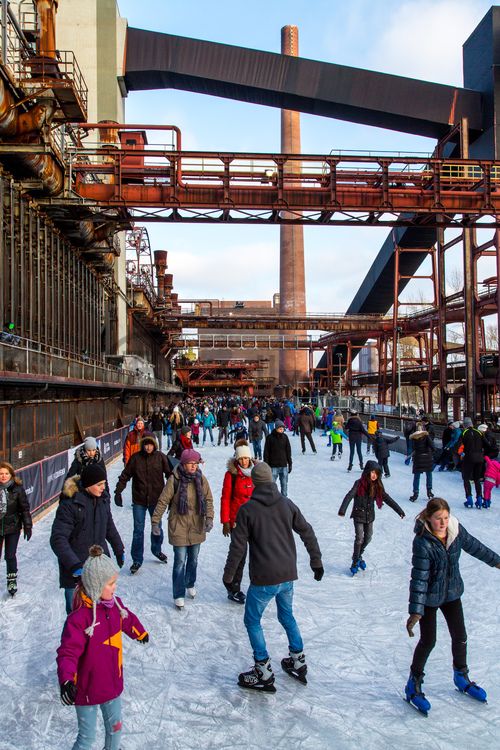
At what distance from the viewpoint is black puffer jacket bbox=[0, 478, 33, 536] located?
18.7 feet

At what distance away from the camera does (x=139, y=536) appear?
6656 mm

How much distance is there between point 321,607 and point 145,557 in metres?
2.70

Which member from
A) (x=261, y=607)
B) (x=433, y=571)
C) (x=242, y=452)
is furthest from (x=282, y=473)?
(x=433, y=571)

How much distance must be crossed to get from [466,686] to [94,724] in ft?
8.57

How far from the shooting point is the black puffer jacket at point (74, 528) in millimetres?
4230

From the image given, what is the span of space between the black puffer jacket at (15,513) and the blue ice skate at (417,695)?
3793 millimetres

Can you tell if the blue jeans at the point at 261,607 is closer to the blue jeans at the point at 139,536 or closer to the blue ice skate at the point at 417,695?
the blue ice skate at the point at 417,695

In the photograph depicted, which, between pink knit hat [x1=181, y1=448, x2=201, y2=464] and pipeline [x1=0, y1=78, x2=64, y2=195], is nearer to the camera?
pink knit hat [x1=181, y1=448, x2=201, y2=464]

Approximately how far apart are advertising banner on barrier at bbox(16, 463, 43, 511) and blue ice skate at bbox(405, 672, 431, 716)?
678cm

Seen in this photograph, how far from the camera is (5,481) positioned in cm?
562

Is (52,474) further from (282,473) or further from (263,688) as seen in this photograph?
(263,688)

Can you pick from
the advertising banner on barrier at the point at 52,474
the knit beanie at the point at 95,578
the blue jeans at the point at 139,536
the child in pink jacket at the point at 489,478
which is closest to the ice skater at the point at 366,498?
the blue jeans at the point at 139,536

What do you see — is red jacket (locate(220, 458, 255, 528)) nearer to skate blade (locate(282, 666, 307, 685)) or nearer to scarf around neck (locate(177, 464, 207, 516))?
scarf around neck (locate(177, 464, 207, 516))

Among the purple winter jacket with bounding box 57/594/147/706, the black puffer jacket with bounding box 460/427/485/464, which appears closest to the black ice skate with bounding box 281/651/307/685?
the purple winter jacket with bounding box 57/594/147/706
